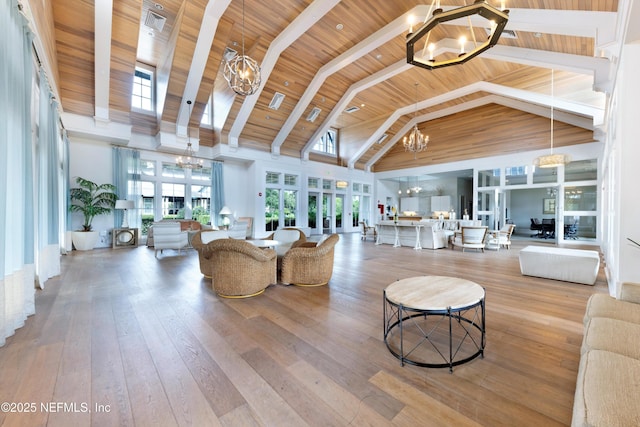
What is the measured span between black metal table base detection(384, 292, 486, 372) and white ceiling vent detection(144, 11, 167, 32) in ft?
26.1

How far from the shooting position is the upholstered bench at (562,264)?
3975 millimetres

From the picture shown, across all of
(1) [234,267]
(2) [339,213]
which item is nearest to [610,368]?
(1) [234,267]

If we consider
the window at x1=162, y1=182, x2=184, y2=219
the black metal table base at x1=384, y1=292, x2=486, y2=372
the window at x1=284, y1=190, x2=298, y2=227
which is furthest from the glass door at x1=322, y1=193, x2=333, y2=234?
the black metal table base at x1=384, y1=292, x2=486, y2=372

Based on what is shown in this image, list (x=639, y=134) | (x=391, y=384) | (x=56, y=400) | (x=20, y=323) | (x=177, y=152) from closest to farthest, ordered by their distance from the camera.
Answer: (x=56, y=400), (x=391, y=384), (x=20, y=323), (x=639, y=134), (x=177, y=152)

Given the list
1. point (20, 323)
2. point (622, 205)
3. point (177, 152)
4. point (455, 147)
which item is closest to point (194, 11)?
point (177, 152)

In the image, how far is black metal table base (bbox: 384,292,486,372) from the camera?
6.25ft

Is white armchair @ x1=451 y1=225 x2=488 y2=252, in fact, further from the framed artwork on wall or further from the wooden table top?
the framed artwork on wall

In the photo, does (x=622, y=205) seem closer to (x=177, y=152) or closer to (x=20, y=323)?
(x=20, y=323)

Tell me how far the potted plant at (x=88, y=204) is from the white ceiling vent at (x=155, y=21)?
467cm

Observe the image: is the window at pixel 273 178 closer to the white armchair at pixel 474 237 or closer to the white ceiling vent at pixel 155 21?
the white ceiling vent at pixel 155 21

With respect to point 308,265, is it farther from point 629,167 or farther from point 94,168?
point 94,168

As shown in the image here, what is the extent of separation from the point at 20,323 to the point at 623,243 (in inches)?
250

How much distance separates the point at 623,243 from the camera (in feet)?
9.45

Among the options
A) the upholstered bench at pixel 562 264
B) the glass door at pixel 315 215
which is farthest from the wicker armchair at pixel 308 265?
the glass door at pixel 315 215
